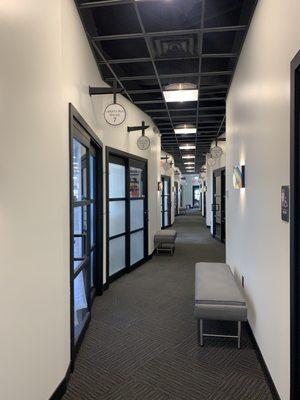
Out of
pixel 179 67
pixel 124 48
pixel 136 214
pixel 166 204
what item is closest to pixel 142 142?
pixel 136 214

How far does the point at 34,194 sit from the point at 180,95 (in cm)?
453

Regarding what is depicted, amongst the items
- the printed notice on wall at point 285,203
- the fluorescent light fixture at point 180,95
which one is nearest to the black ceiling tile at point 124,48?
the fluorescent light fixture at point 180,95

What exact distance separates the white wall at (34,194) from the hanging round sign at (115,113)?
138 cm

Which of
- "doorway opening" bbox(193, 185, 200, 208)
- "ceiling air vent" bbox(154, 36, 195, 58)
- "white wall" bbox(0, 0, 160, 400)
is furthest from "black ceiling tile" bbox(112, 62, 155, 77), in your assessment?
"doorway opening" bbox(193, 185, 200, 208)

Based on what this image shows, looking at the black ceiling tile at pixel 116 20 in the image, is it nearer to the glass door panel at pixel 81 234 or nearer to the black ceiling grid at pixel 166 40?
the black ceiling grid at pixel 166 40

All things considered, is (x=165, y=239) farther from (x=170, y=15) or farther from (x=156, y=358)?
(x=170, y=15)

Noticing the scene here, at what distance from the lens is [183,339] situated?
3400 millimetres

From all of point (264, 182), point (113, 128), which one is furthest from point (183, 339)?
point (113, 128)

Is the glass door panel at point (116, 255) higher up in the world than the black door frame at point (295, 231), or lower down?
lower down

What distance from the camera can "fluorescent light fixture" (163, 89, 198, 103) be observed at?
5.75m

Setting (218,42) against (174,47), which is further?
(218,42)

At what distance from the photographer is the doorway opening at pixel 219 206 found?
9809 mm

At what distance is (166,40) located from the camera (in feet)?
13.5

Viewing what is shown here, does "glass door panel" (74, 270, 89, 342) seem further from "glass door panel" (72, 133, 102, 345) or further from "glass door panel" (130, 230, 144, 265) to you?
"glass door panel" (130, 230, 144, 265)
